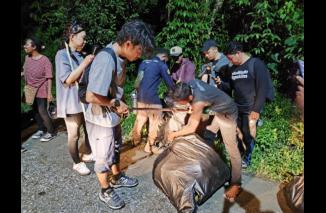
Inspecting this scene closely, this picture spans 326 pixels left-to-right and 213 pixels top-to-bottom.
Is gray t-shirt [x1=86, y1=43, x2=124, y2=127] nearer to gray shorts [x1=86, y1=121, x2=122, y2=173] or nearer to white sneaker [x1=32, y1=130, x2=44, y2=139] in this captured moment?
gray shorts [x1=86, y1=121, x2=122, y2=173]

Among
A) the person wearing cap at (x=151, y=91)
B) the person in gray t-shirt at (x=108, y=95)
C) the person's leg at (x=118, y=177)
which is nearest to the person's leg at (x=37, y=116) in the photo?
the person wearing cap at (x=151, y=91)

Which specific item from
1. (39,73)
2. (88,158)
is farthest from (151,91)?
(39,73)

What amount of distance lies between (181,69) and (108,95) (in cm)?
300

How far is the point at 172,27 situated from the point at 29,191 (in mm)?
5322

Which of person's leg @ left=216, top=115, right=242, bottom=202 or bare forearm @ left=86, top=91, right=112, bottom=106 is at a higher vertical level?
bare forearm @ left=86, top=91, right=112, bottom=106

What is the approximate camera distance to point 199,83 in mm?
3670

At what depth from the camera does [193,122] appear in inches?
143

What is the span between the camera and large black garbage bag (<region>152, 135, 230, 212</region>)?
354 centimetres

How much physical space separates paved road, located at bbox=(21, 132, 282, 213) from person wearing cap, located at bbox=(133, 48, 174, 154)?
17.3 inches

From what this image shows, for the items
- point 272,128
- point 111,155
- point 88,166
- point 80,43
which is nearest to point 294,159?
point 272,128

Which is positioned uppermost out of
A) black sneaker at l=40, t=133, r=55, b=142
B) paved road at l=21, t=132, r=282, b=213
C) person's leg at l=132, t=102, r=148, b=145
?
person's leg at l=132, t=102, r=148, b=145

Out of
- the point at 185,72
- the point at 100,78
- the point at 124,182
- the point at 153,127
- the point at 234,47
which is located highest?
the point at 234,47

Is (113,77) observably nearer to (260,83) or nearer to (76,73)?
(76,73)

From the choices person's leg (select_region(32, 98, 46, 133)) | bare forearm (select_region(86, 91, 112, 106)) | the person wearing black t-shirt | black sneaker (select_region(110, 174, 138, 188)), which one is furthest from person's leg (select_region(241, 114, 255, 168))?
person's leg (select_region(32, 98, 46, 133))
